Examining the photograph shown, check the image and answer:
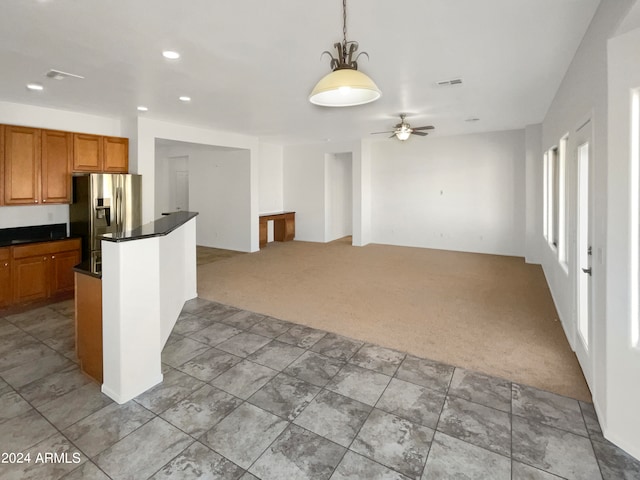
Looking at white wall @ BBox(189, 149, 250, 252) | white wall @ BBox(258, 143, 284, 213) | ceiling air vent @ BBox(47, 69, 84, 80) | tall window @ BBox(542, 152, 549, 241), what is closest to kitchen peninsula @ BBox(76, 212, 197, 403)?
ceiling air vent @ BBox(47, 69, 84, 80)

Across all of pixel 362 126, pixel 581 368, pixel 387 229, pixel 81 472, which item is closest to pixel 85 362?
pixel 81 472

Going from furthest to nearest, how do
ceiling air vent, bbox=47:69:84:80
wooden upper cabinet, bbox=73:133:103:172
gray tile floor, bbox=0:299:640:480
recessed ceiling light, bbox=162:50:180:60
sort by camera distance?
1. wooden upper cabinet, bbox=73:133:103:172
2. ceiling air vent, bbox=47:69:84:80
3. recessed ceiling light, bbox=162:50:180:60
4. gray tile floor, bbox=0:299:640:480

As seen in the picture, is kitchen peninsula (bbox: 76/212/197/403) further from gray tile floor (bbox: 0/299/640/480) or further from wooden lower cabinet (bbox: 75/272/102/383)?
gray tile floor (bbox: 0/299/640/480)

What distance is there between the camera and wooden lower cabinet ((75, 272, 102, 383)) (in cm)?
259

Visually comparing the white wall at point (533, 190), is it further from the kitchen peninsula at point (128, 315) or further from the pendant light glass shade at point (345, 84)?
Result: the kitchen peninsula at point (128, 315)

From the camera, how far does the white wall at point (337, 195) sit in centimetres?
957

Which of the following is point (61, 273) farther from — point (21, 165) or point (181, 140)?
point (181, 140)

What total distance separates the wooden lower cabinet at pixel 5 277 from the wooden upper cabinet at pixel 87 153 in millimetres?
1469

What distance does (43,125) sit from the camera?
486cm

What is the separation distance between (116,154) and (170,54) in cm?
304

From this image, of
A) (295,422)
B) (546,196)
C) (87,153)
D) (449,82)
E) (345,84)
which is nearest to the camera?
(345,84)

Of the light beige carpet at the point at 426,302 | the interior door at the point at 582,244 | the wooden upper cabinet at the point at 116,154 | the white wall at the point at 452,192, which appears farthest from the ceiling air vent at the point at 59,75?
the white wall at the point at 452,192

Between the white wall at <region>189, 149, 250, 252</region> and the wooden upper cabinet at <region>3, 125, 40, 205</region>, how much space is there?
4005 mm

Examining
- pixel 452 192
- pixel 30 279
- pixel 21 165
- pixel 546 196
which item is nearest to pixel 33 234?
pixel 30 279
